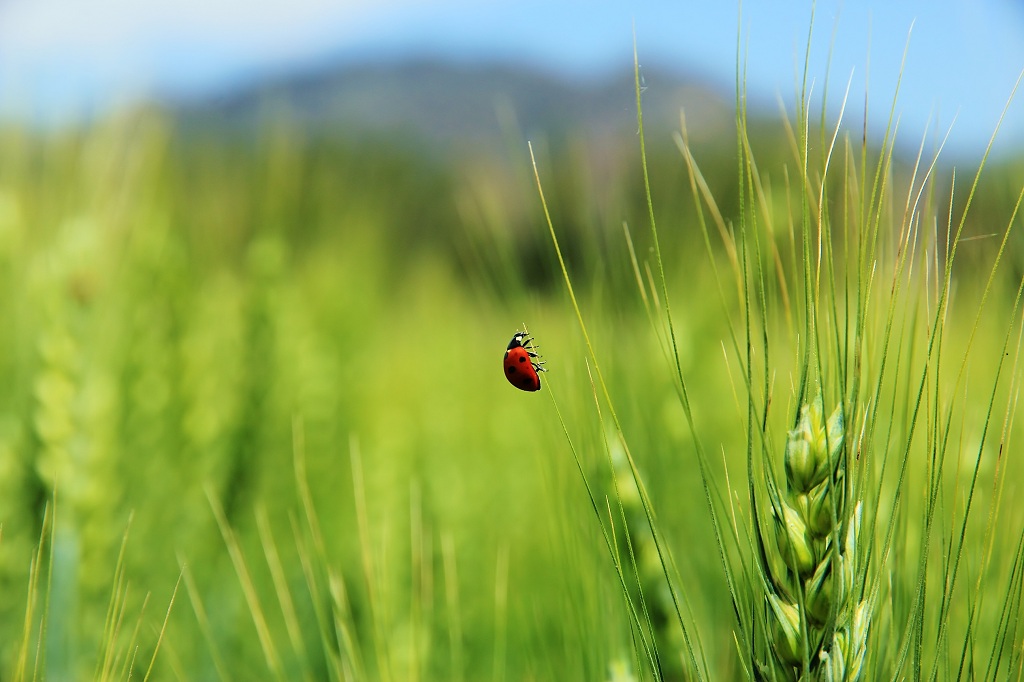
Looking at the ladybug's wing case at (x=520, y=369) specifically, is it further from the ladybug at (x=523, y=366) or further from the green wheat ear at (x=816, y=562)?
the green wheat ear at (x=816, y=562)

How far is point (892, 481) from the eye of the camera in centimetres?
68

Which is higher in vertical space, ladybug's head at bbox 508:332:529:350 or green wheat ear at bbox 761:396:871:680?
ladybug's head at bbox 508:332:529:350

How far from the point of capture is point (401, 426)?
170 cm

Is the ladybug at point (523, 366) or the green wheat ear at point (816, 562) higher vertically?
the ladybug at point (523, 366)

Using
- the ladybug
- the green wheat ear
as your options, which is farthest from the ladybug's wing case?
the green wheat ear

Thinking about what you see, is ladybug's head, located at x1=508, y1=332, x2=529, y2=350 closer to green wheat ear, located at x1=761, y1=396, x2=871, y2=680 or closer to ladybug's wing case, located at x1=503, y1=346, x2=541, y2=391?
ladybug's wing case, located at x1=503, y1=346, x2=541, y2=391

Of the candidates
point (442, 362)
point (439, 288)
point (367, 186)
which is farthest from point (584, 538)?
point (439, 288)

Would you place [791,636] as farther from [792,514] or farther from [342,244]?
[342,244]

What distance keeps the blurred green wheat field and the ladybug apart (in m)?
0.02

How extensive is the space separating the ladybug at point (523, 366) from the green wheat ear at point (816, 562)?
6.8 inches

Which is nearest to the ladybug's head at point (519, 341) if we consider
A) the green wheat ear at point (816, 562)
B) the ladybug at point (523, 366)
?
the ladybug at point (523, 366)

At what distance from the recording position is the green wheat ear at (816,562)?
38cm

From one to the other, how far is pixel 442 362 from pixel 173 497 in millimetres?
1015

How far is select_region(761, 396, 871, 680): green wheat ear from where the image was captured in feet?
1.24
